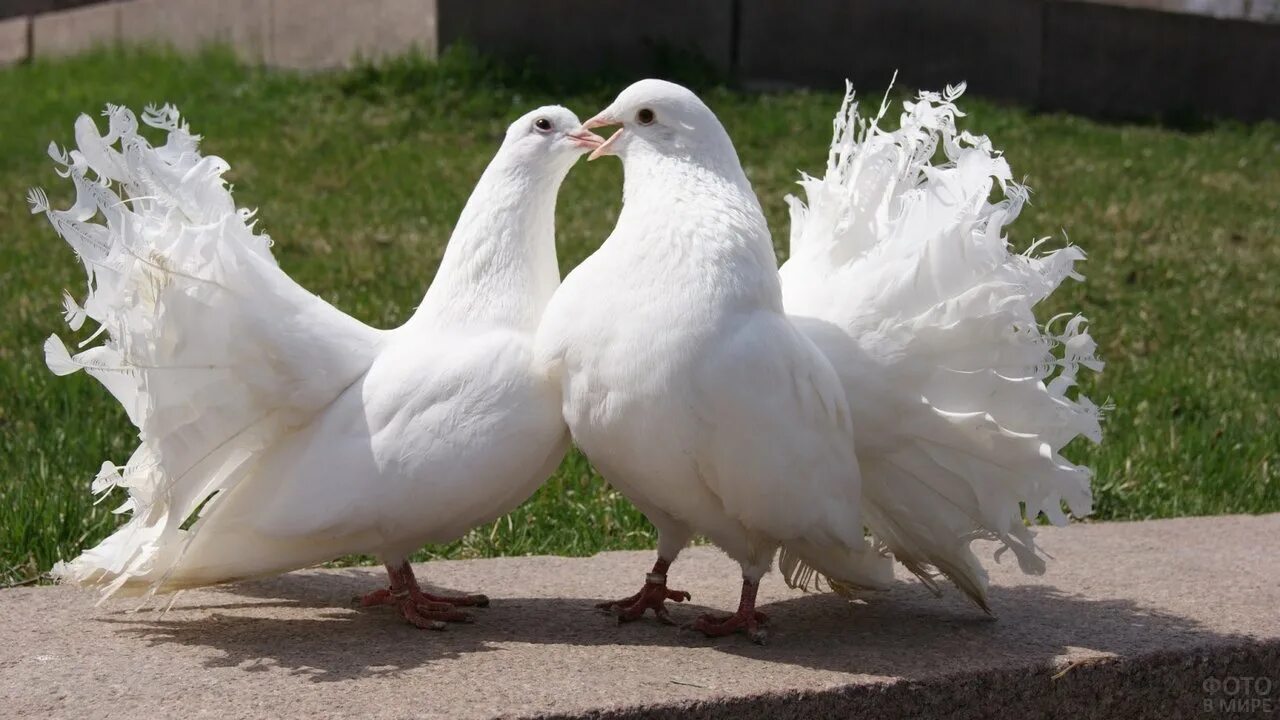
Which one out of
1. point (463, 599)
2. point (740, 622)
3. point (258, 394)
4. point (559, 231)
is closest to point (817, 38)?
point (559, 231)

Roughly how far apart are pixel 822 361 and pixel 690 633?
2.32ft

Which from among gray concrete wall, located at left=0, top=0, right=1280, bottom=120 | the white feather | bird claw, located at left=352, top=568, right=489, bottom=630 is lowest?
bird claw, located at left=352, top=568, right=489, bottom=630

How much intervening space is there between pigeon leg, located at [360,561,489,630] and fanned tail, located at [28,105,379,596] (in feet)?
1.43

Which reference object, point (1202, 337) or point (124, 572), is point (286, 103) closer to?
point (1202, 337)

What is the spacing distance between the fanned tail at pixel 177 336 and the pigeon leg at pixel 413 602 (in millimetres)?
435

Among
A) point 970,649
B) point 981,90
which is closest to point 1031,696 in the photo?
point 970,649

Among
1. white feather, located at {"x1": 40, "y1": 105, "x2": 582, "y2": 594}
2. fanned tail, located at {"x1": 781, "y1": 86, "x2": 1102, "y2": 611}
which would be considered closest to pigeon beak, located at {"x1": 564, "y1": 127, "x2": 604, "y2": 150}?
white feather, located at {"x1": 40, "y1": 105, "x2": 582, "y2": 594}

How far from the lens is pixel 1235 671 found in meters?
3.37

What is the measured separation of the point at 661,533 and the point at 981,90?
1014cm

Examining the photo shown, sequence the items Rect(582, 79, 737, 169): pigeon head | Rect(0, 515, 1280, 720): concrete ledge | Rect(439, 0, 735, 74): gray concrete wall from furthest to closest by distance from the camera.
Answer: Rect(439, 0, 735, 74): gray concrete wall, Rect(582, 79, 737, 169): pigeon head, Rect(0, 515, 1280, 720): concrete ledge

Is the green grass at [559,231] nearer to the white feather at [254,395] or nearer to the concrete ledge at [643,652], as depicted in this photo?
the concrete ledge at [643,652]

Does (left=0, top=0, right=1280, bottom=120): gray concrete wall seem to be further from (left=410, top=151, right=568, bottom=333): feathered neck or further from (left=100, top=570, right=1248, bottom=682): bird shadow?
(left=100, top=570, right=1248, bottom=682): bird shadow

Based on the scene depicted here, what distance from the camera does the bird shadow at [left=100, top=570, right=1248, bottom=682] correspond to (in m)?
3.14

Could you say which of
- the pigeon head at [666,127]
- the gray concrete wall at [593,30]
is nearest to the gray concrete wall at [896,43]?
the gray concrete wall at [593,30]
